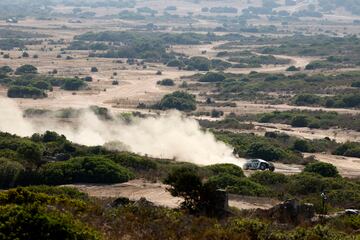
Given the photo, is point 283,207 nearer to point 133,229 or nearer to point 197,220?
point 197,220

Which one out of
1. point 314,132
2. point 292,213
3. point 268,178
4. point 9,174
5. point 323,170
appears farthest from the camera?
point 314,132

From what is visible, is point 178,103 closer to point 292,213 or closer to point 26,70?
point 26,70

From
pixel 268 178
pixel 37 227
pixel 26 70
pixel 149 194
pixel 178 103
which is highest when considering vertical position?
pixel 37 227

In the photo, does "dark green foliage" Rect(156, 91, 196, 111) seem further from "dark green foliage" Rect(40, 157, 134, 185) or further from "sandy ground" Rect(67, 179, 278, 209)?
"sandy ground" Rect(67, 179, 278, 209)

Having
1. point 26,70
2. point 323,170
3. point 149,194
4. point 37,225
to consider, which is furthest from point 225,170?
point 26,70

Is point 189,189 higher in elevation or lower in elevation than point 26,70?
higher

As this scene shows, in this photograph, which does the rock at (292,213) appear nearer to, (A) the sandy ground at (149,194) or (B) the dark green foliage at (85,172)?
(A) the sandy ground at (149,194)

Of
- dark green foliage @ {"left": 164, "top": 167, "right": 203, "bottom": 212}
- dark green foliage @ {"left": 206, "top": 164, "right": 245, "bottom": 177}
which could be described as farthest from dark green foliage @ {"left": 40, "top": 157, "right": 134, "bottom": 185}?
dark green foliage @ {"left": 164, "top": 167, "right": 203, "bottom": 212}
